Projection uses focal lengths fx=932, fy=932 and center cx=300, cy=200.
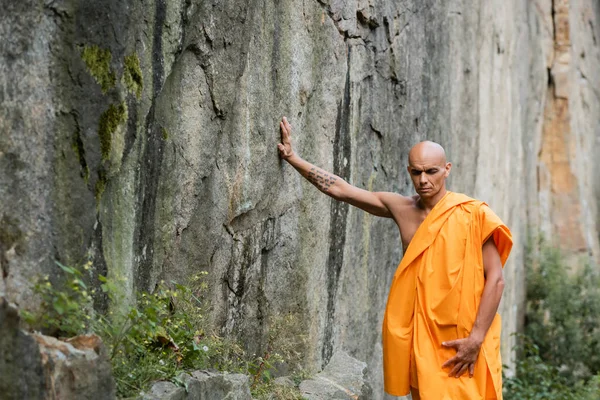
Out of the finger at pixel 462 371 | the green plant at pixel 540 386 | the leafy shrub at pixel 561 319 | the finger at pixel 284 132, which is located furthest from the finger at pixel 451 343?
the leafy shrub at pixel 561 319

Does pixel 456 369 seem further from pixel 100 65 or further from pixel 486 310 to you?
pixel 100 65

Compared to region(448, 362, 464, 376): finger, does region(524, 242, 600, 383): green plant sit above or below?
below

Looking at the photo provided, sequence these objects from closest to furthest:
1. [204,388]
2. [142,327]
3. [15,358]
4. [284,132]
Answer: [15,358] < [142,327] < [204,388] < [284,132]

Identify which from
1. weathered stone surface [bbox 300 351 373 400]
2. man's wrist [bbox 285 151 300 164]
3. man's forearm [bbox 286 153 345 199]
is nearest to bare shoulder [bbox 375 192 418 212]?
man's forearm [bbox 286 153 345 199]

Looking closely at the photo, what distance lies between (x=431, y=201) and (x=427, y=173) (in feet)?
0.59

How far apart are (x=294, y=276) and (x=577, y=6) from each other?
449 inches

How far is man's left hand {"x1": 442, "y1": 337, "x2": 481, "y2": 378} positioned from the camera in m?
4.57

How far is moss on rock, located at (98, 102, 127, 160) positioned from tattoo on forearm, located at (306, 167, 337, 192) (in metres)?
1.47

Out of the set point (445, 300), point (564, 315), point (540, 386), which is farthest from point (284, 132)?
point (564, 315)

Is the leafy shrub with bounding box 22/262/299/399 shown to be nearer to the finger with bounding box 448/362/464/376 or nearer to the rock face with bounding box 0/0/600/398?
the rock face with bounding box 0/0/600/398

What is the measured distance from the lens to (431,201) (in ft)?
16.0

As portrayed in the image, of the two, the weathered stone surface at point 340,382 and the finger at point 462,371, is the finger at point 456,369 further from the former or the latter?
the weathered stone surface at point 340,382

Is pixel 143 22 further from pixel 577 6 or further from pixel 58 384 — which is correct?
pixel 577 6

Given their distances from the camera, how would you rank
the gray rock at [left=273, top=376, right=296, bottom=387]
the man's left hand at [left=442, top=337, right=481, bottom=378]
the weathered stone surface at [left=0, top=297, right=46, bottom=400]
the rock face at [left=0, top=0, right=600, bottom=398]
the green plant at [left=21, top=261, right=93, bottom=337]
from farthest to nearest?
1. the gray rock at [left=273, top=376, right=296, bottom=387]
2. the man's left hand at [left=442, top=337, right=481, bottom=378]
3. the rock face at [left=0, top=0, right=600, bottom=398]
4. the green plant at [left=21, top=261, right=93, bottom=337]
5. the weathered stone surface at [left=0, top=297, right=46, bottom=400]
